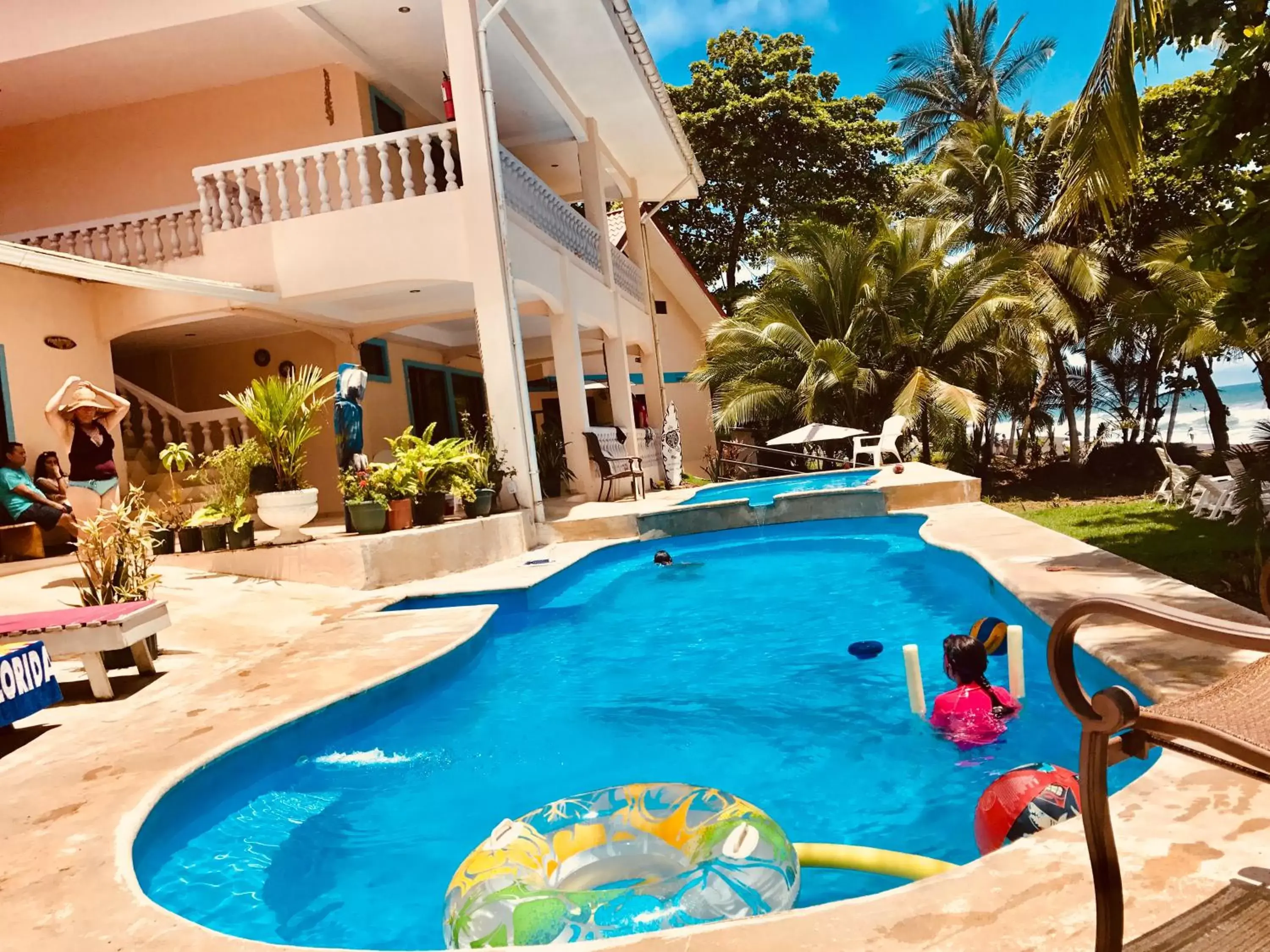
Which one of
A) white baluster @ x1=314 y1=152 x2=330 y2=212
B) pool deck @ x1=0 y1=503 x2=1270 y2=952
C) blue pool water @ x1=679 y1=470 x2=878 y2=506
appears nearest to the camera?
pool deck @ x1=0 y1=503 x2=1270 y2=952

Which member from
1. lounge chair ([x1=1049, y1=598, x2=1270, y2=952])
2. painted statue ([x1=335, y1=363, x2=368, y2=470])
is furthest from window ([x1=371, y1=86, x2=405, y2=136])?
lounge chair ([x1=1049, y1=598, x2=1270, y2=952])

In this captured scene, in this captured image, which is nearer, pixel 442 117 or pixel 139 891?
pixel 139 891

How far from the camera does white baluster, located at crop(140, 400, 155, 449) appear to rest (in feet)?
41.9

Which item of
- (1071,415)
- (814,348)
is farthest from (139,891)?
(1071,415)

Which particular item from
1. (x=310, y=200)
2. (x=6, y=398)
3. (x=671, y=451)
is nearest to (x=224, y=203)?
(x=310, y=200)

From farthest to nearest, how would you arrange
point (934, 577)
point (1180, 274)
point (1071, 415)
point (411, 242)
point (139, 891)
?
point (1071, 415)
point (1180, 274)
point (411, 242)
point (934, 577)
point (139, 891)

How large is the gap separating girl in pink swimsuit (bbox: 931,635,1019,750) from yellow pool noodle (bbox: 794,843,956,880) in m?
1.69

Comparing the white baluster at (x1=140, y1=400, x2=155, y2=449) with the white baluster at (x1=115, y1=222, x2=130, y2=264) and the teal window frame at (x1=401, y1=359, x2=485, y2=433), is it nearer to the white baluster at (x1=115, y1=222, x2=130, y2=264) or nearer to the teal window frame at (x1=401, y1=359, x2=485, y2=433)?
the white baluster at (x1=115, y1=222, x2=130, y2=264)

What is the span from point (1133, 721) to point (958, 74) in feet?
112

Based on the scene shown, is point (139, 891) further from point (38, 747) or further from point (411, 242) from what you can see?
point (411, 242)

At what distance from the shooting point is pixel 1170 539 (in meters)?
9.59

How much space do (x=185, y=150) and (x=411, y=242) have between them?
5223mm

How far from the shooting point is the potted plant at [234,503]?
9.41 m

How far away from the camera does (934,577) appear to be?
8.65m
